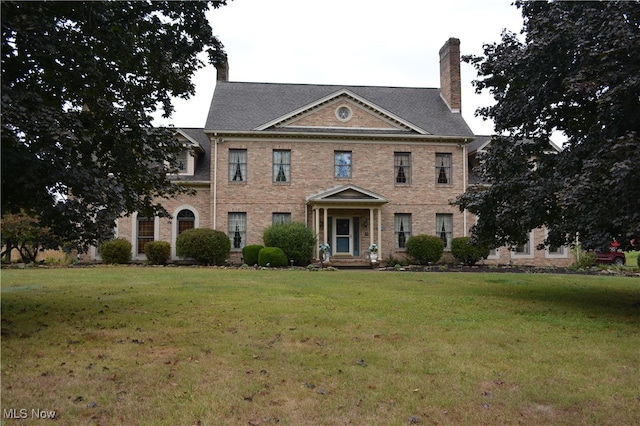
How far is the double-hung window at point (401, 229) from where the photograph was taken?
25.3 meters

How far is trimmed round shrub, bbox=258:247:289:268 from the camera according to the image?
71.3 feet

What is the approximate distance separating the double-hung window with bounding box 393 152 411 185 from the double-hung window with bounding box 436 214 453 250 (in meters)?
2.49

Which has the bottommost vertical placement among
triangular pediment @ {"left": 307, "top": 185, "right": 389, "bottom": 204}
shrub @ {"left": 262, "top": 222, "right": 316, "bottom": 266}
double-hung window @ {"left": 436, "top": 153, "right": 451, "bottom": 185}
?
shrub @ {"left": 262, "top": 222, "right": 316, "bottom": 266}

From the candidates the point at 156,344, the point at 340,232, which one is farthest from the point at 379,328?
the point at 340,232

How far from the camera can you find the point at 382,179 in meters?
25.2

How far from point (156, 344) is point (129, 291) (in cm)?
593

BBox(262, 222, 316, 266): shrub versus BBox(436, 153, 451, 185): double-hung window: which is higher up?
BBox(436, 153, 451, 185): double-hung window

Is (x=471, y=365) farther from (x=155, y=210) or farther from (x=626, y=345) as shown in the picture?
(x=155, y=210)

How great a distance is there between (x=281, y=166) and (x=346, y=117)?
13.4ft

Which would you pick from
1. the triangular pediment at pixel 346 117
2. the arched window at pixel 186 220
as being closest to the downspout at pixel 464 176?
the triangular pediment at pixel 346 117

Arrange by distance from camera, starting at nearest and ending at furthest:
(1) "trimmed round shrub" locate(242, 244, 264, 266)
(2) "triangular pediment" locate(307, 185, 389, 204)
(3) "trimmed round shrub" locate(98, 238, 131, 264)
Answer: (1) "trimmed round shrub" locate(242, 244, 264, 266) < (3) "trimmed round shrub" locate(98, 238, 131, 264) < (2) "triangular pediment" locate(307, 185, 389, 204)

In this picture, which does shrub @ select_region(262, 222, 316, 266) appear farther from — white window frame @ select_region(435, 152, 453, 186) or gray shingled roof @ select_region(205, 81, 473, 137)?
white window frame @ select_region(435, 152, 453, 186)

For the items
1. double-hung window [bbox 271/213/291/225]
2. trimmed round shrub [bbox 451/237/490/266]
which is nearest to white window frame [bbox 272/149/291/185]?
double-hung window [bbox 271/213/291/225]

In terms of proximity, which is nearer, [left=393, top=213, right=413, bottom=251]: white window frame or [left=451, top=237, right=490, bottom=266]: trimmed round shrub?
[left=451, top=237, right=490, bottom=266]: trimmed round shrub
